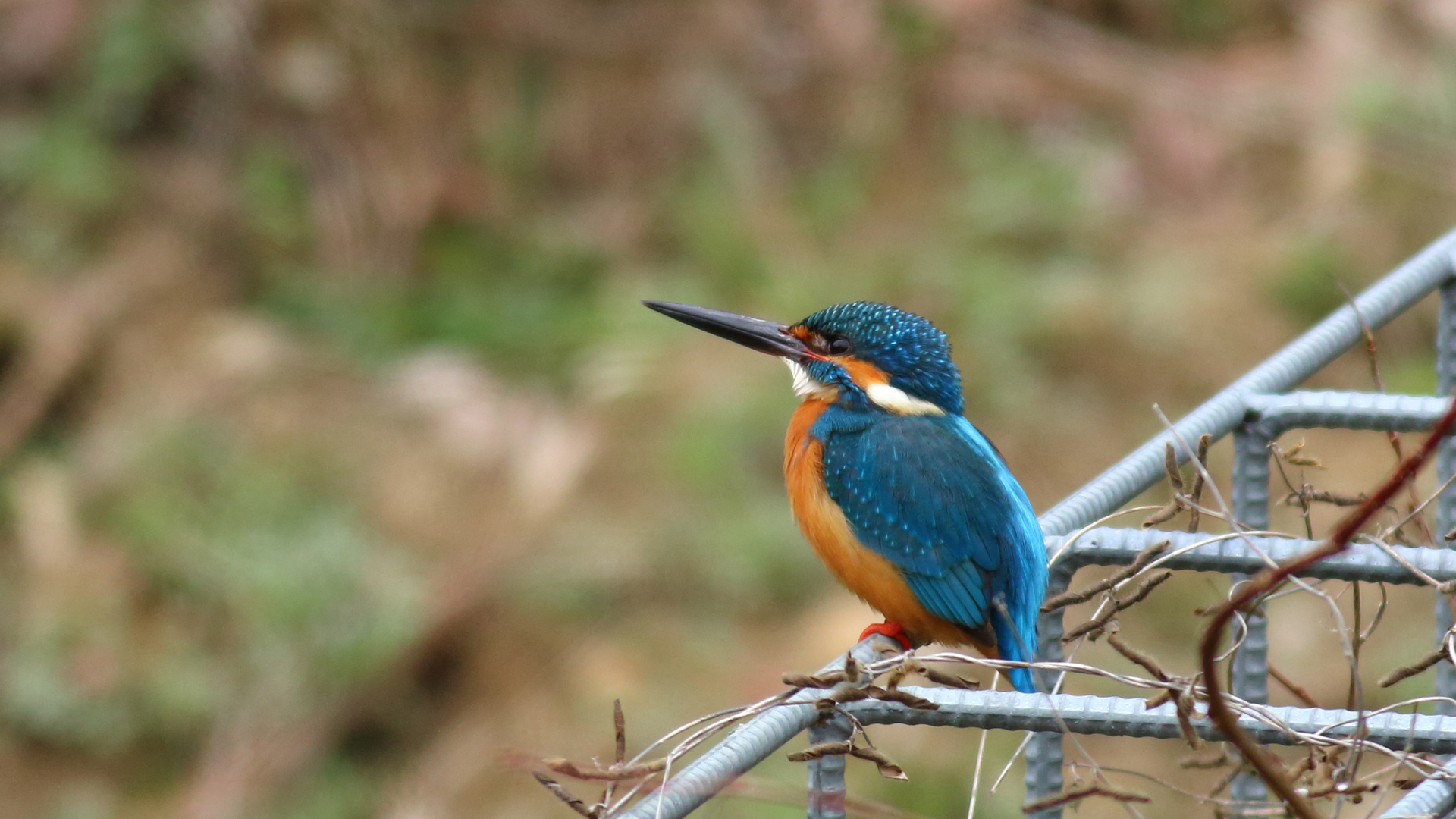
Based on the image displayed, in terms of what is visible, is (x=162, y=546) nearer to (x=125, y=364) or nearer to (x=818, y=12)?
(x=125, y=364)

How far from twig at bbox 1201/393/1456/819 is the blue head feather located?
3.97ft

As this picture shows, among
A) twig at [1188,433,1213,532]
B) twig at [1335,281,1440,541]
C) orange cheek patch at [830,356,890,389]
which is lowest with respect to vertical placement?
twig at [1188,433,1213,532]

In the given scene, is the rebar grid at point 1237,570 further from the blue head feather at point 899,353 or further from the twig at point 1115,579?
the blue head feather at point 899,353

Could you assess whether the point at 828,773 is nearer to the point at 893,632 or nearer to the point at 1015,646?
the point at 1015,646

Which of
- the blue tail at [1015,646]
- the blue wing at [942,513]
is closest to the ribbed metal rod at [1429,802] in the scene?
the blue tail at [1015,646]

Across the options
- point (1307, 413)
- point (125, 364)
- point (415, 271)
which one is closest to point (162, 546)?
point (125, 364)

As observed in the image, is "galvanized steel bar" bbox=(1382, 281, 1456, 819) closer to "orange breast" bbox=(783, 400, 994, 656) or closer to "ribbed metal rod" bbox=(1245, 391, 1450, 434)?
"ribbed metal rod" bbox=(1245, 391, 1450, 434)

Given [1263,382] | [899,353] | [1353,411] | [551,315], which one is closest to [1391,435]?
[1353,411]

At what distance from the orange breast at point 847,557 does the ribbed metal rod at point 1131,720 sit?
841 millimetres

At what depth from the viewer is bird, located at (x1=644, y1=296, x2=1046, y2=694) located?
2.03 metres

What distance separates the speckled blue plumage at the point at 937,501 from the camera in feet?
6.53

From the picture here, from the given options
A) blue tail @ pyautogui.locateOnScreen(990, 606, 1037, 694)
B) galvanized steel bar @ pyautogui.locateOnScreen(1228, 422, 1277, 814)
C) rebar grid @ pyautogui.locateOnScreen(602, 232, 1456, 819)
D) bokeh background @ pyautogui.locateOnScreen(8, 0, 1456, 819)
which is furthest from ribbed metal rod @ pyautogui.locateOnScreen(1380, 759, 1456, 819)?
bokeh background @ pyautogui.locateOnScreen(8, 0, 1456, 819)

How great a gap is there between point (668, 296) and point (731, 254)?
0.28 m

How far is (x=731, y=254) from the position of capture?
4.95 m
